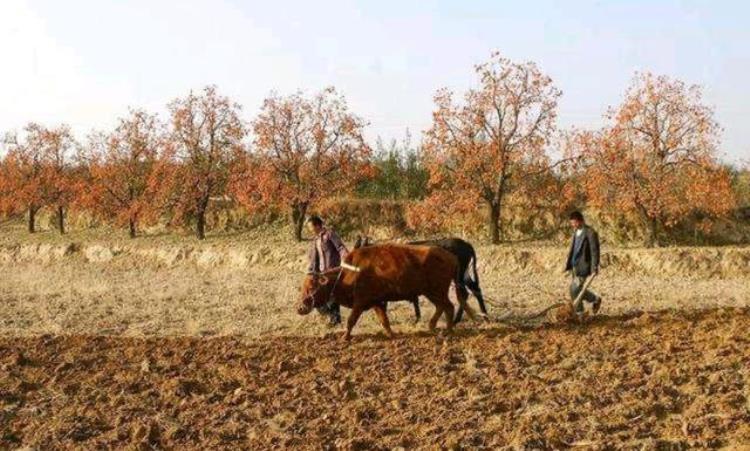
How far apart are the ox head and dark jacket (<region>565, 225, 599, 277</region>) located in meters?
4.02

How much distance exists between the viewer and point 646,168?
80.7 ft

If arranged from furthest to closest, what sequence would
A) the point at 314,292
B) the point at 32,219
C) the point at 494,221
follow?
the point at 32,219, the point at 494,221, the point at 314,292

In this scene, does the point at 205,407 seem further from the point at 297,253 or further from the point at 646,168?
the point at 646,168

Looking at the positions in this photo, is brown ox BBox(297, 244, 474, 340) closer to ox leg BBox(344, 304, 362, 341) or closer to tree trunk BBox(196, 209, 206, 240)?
ox leg BBox(344, 304, 362, 341)

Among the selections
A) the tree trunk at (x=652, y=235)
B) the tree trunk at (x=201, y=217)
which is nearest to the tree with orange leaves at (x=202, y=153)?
the tree trunk at (x=201, y=217)

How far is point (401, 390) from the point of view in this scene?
855 centimetres

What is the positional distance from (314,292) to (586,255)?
14.5ft

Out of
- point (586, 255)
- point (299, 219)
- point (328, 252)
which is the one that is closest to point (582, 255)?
point (586, 255)

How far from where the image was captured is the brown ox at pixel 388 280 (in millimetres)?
11688

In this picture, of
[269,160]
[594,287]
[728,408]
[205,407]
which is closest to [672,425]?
[728,408]

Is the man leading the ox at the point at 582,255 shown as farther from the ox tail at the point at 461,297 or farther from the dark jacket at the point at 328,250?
the dark jacket at the point at 328,250

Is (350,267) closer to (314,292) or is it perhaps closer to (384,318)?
(314,292)

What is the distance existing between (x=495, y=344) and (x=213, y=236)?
2476 centimetres

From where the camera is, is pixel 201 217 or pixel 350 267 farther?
pixel 201 217
